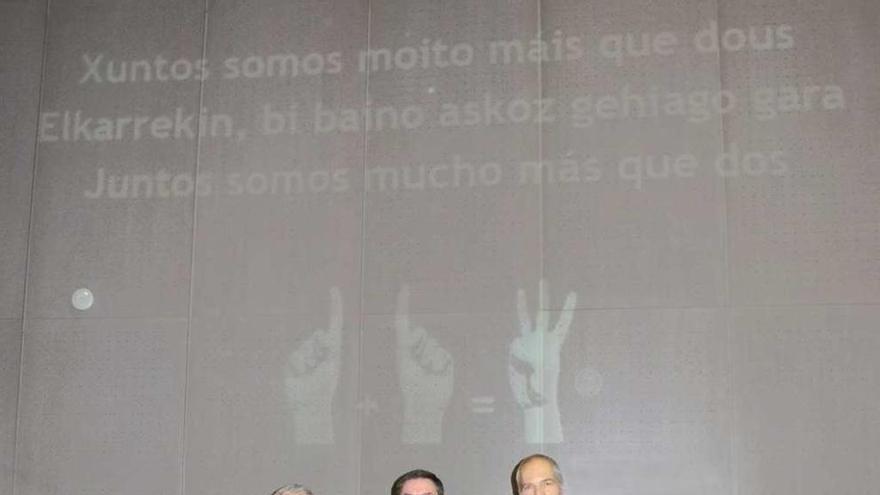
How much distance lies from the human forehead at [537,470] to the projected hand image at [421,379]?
86cm

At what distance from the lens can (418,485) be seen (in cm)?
317

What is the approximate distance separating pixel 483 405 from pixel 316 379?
63cm

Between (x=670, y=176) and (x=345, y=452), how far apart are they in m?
1.56

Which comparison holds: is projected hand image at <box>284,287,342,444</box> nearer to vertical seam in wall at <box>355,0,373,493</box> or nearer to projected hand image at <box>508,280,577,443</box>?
vertical seam in wall at <box>355,0,373,493</box>

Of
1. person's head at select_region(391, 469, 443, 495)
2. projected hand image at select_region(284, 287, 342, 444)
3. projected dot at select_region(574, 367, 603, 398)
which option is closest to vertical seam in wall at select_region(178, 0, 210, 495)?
projected hand image at select_region(284, 287, 342, 444)

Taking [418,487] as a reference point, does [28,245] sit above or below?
above

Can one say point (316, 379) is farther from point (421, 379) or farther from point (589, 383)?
point (589, 383)

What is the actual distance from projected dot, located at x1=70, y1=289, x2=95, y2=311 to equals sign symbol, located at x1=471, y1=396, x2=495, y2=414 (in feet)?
5.12

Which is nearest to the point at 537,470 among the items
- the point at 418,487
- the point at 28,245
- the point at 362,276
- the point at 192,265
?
the point at 418,487

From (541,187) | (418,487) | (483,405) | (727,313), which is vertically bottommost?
(418,487)

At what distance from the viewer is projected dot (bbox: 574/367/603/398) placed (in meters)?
3.92

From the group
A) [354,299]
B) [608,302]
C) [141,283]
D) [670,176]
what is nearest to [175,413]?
[141,283]

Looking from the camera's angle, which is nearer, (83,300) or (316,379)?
(316,379)

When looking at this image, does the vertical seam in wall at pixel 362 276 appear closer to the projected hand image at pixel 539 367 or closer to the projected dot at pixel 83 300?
the projected hand image at pixel 539 367
